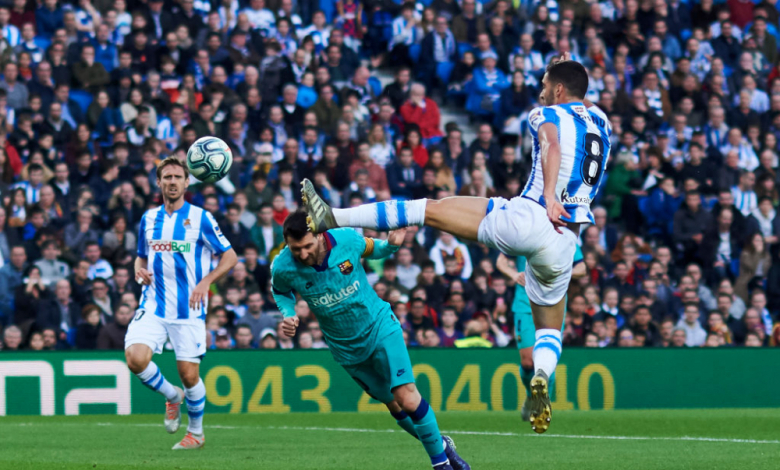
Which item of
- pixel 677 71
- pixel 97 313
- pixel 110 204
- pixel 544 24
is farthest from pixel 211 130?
pixel 677 71

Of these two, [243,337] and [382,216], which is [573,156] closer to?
[382,216]

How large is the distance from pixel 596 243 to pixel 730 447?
772cm

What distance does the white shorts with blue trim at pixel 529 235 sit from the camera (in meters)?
7.58

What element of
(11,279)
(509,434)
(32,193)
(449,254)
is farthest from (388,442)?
(32,193)

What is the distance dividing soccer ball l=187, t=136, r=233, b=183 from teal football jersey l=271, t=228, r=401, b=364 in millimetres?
2245

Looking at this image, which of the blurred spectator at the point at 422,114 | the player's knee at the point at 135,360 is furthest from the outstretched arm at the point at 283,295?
the blurred spectator at the point at 422,114

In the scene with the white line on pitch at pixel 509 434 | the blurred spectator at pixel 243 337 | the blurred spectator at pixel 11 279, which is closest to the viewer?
the white line on pitch at pixel 509 434

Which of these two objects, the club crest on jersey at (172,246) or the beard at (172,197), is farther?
the club crest on jersey at (172,246)

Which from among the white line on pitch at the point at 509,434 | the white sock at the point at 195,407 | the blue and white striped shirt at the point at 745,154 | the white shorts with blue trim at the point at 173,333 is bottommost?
the white line on pitch at the point at 509,434

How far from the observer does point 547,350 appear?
26.1 ft

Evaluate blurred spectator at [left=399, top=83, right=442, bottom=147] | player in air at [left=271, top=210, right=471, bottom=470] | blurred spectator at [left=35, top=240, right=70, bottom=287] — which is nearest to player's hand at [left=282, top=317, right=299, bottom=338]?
player in air at [left=271, top=210, right=471, bottom=470]

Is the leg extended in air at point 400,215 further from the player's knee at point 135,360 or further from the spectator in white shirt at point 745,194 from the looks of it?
the spectator in white shirt at point 745,194

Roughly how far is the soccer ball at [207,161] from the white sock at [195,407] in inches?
75.7

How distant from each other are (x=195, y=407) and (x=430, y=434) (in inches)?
135
